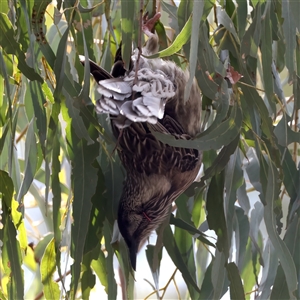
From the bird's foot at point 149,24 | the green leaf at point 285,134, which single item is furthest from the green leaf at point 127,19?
the green leaf at point 285,134

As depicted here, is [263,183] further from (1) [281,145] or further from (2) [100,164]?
(2) [100,164]

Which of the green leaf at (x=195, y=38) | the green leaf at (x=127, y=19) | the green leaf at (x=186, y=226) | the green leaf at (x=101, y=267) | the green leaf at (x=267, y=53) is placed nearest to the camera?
the green leaf at (x=195, y=38)

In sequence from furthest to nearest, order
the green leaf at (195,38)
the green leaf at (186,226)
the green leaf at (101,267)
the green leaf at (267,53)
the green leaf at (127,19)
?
1. the green leaf at (101,267)
2. the green leaf at (186,226)
3. the green leaf at (267,53)
4. the green leaf at (127,19)
5. the green leaf at (195,38)

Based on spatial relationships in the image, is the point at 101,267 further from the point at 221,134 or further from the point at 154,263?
the point at 221,134

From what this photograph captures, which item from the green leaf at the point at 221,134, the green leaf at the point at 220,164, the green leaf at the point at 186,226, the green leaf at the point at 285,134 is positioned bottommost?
the green leaf at the point at 186,226

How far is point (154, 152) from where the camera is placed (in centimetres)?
99

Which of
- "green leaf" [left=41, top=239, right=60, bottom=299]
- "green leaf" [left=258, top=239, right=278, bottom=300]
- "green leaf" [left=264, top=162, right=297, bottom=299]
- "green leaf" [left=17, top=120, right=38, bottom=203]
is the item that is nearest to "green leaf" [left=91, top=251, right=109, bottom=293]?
"green leaf" [left=41, top=239, right=60, bottom=299]

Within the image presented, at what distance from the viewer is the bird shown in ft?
2.94

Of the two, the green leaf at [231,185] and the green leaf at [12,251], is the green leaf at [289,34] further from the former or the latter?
the green leaf at [12,251]

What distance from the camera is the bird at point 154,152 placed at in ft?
2.94

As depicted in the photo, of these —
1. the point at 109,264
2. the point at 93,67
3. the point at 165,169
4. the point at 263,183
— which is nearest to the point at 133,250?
the point at 109,264

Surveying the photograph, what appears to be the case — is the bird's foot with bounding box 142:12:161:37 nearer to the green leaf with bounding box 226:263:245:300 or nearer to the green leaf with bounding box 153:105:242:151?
the green leaf with bounding box 153:105:242:151

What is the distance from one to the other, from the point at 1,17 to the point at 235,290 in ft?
1.98

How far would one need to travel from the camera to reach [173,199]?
1.06m
